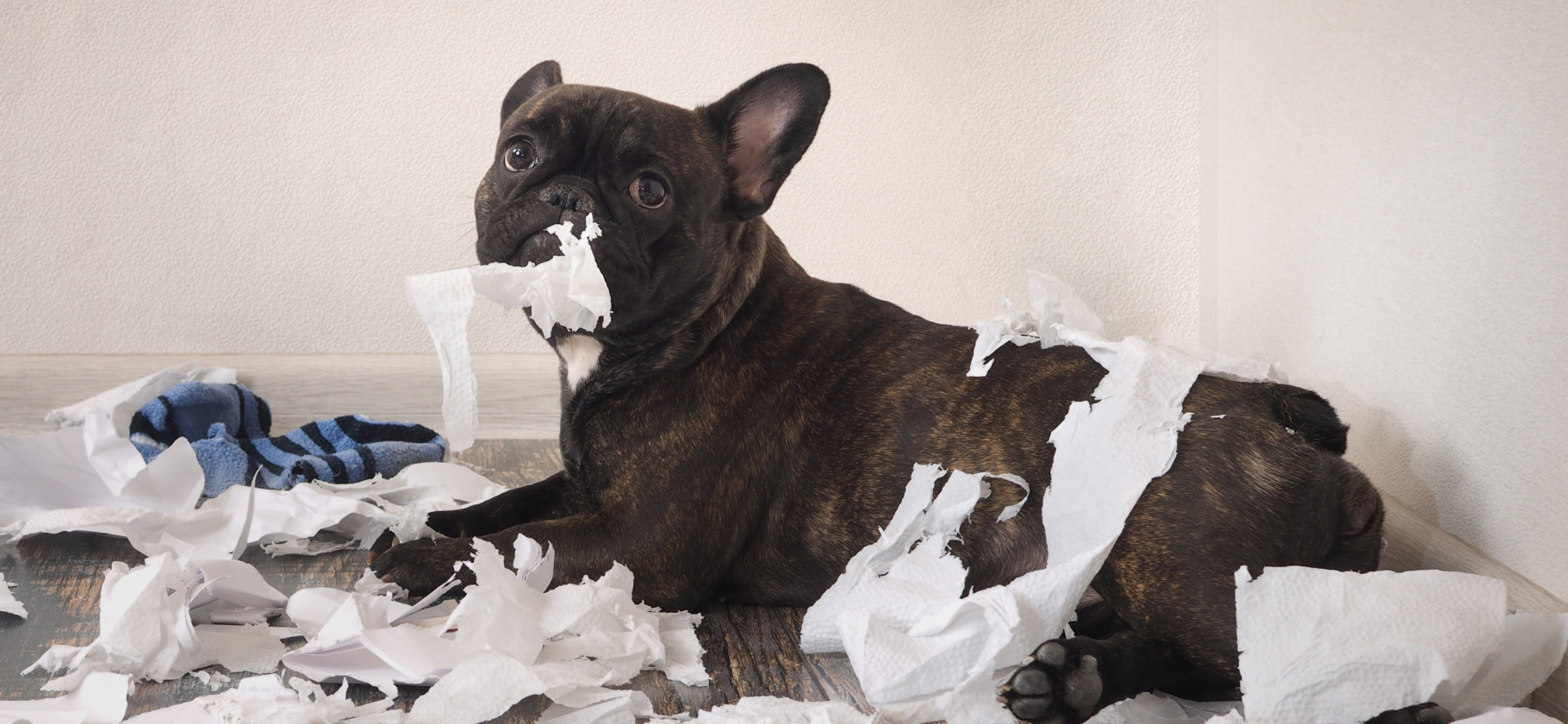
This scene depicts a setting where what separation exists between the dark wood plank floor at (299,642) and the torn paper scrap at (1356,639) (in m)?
0.42

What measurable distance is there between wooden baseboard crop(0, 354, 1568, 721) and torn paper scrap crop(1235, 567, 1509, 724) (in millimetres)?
1830

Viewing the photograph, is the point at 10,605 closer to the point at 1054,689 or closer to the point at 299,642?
the point at 299,642

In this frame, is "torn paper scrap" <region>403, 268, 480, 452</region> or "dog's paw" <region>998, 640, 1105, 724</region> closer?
"dog's paw" <region>998, 640, 1105, 724</region>

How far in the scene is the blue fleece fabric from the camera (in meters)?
2.26

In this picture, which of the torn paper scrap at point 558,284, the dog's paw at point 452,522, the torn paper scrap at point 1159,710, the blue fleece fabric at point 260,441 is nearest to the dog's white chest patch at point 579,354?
the torn paper scrap at point 558,284

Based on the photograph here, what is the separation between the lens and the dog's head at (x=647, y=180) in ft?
5.23

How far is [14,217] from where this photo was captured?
112 inches

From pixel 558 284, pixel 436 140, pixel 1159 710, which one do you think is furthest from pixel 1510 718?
pixel 436 140

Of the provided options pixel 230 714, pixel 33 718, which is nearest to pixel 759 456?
pixel 230 714

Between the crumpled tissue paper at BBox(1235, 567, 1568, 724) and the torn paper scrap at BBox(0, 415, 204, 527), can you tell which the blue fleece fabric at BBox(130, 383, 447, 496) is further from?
the crumpled tissue paper at BBox(1235, 567, 1568, 724)

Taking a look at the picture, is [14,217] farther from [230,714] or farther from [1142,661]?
[1142,661]

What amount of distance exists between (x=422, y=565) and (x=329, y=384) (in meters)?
1.64

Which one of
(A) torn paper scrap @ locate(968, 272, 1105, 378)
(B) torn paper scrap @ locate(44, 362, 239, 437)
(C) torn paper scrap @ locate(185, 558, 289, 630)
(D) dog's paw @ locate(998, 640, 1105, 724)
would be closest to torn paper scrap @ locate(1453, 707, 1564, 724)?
(D) dog's paw @ locate(998, 640, 1105, 724)

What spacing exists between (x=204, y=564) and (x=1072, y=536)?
1.11 metres
